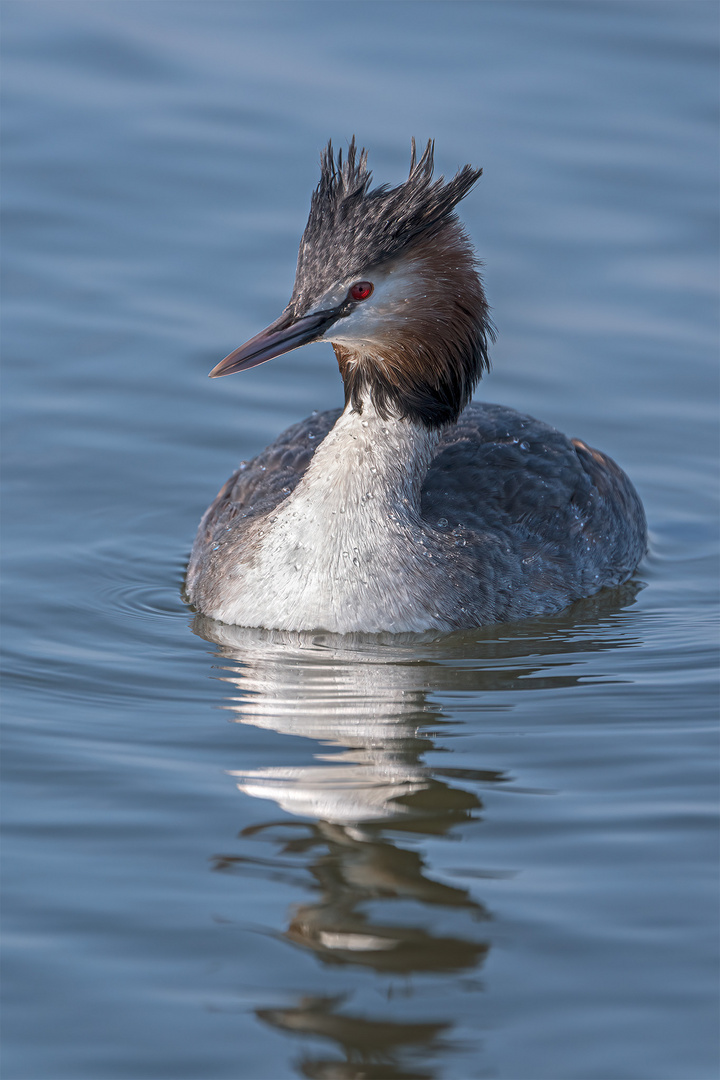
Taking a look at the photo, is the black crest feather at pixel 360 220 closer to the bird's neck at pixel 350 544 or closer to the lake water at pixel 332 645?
the bird's neck at pixel 350 544

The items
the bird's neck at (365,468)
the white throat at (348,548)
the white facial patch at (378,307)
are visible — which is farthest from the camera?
the bird's neck at (365,468)

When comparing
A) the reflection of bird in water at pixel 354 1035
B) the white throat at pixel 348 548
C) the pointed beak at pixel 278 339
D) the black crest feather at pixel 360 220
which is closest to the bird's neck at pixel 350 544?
the white throat at pixel 348 548

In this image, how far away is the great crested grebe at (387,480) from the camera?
8.84 m

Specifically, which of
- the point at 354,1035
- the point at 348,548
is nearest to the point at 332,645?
the point at 348,548

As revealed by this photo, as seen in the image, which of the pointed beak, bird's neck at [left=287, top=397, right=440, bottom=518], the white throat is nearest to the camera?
the pointed beak

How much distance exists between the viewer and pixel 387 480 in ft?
30.4

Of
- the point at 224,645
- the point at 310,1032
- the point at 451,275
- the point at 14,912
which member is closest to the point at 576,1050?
the point at 310,1032

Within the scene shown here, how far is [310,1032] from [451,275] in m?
4.64

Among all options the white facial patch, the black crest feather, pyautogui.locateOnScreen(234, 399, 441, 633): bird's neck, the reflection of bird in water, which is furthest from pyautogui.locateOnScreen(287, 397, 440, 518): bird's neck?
the reflection of bird in water

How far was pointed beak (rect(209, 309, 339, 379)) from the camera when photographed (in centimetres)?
870

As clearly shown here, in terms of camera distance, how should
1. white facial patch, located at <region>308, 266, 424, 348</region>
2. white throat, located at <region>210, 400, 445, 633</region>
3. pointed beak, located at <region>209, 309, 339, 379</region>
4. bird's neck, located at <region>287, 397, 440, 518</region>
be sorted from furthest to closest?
bird's neck, located at <region>287, 397, 440, 518</region> < white throat, located at <region>210, 400, 445, 633</region> < white facial patch, located at <region>308, 266, 424, 348</region> < pointed beak, located at <region>209, 309, 339, 379</region>

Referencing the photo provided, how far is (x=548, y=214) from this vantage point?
14.7m

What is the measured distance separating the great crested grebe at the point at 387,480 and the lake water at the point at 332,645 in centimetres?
24

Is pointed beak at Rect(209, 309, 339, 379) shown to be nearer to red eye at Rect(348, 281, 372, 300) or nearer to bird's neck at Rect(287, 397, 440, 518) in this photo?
red eye at Rect(348, 281, 372, 300)
